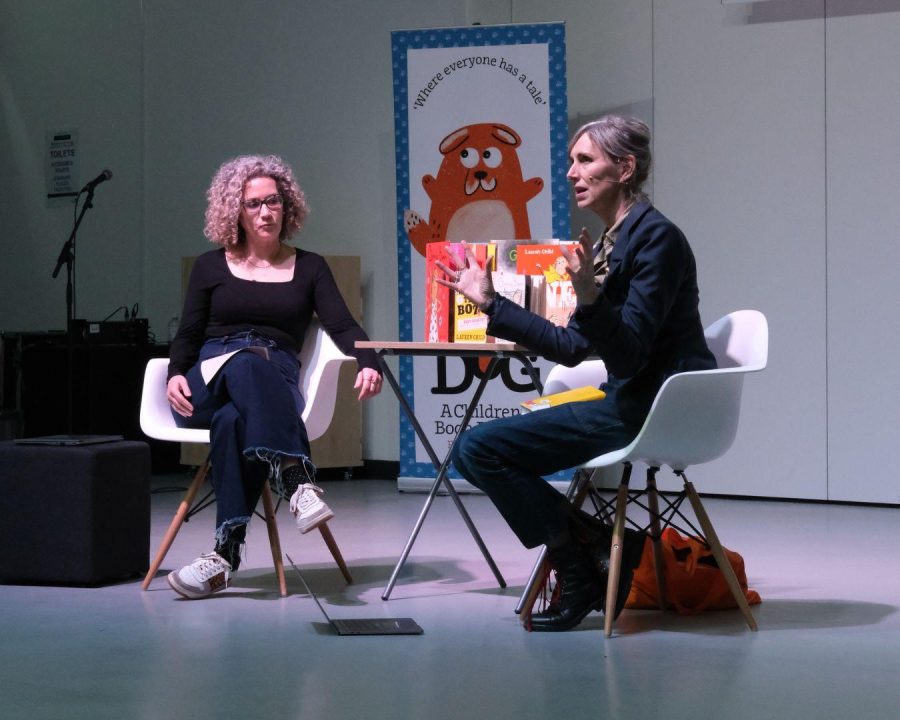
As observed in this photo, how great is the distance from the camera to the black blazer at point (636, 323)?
2920 millimetres

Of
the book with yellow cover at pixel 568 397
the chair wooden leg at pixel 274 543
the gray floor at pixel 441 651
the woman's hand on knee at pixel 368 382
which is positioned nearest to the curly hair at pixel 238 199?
the woman's hand on knee at pixel 368 382

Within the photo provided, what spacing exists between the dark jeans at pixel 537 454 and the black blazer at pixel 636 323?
68mm

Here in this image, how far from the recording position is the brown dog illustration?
19.7 ft

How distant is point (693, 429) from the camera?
10.1ft

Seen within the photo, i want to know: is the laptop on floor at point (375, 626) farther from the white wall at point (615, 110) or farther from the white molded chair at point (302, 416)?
the white wall at point (615, 110)

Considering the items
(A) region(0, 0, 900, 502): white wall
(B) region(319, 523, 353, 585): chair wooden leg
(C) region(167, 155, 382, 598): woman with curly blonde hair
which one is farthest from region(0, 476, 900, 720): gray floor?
(A) region(0, 0, 900, 502): white wall

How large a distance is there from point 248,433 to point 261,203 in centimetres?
85

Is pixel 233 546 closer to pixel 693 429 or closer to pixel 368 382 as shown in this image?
pixel 368 382

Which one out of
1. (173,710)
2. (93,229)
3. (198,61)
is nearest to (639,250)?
(173,710)

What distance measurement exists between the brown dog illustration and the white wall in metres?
0.51

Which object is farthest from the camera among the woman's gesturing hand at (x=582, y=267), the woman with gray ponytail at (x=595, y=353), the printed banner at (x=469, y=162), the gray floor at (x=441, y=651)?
the printed banner at (x=469, y=162)

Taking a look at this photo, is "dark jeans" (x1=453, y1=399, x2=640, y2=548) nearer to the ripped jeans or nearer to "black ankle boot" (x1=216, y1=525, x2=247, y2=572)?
the ripped jeans

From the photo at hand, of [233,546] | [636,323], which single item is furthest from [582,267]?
[233,546]

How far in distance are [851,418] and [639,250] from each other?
3029mm
